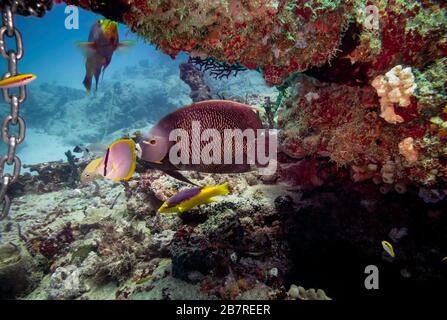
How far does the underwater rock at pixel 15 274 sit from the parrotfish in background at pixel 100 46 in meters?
3.51

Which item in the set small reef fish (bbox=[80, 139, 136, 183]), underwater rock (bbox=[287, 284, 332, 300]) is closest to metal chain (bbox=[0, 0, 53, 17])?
small reef fish (bbox=[80, 139, 136, 183])


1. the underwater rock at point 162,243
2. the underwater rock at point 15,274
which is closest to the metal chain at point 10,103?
the underwater rock at point 162,243

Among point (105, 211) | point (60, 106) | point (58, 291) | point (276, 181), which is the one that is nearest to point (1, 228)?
point (105, 211)

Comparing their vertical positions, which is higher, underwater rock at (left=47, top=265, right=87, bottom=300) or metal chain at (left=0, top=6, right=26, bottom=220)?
metal chain at (left=0, top=6, right=26, bottom=220)

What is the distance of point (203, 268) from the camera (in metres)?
3.49

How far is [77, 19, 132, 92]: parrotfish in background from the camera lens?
143 inches

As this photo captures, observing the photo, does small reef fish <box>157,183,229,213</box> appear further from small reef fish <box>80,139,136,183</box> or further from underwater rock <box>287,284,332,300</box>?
underwater rock <box>287,284,332,300</box>

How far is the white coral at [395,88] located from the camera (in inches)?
104

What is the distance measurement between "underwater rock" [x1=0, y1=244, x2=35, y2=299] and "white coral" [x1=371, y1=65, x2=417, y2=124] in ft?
19.7

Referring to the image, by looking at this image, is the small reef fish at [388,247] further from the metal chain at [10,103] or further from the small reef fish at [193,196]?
the metal chain at [10,103]

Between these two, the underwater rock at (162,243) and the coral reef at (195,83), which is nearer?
the underwater rock at (162,243)

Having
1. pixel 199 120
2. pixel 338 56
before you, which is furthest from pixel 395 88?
pixel 199 120

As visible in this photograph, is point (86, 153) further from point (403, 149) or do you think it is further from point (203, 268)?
point (403, 149)

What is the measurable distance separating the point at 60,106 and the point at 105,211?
28516 millimetres
